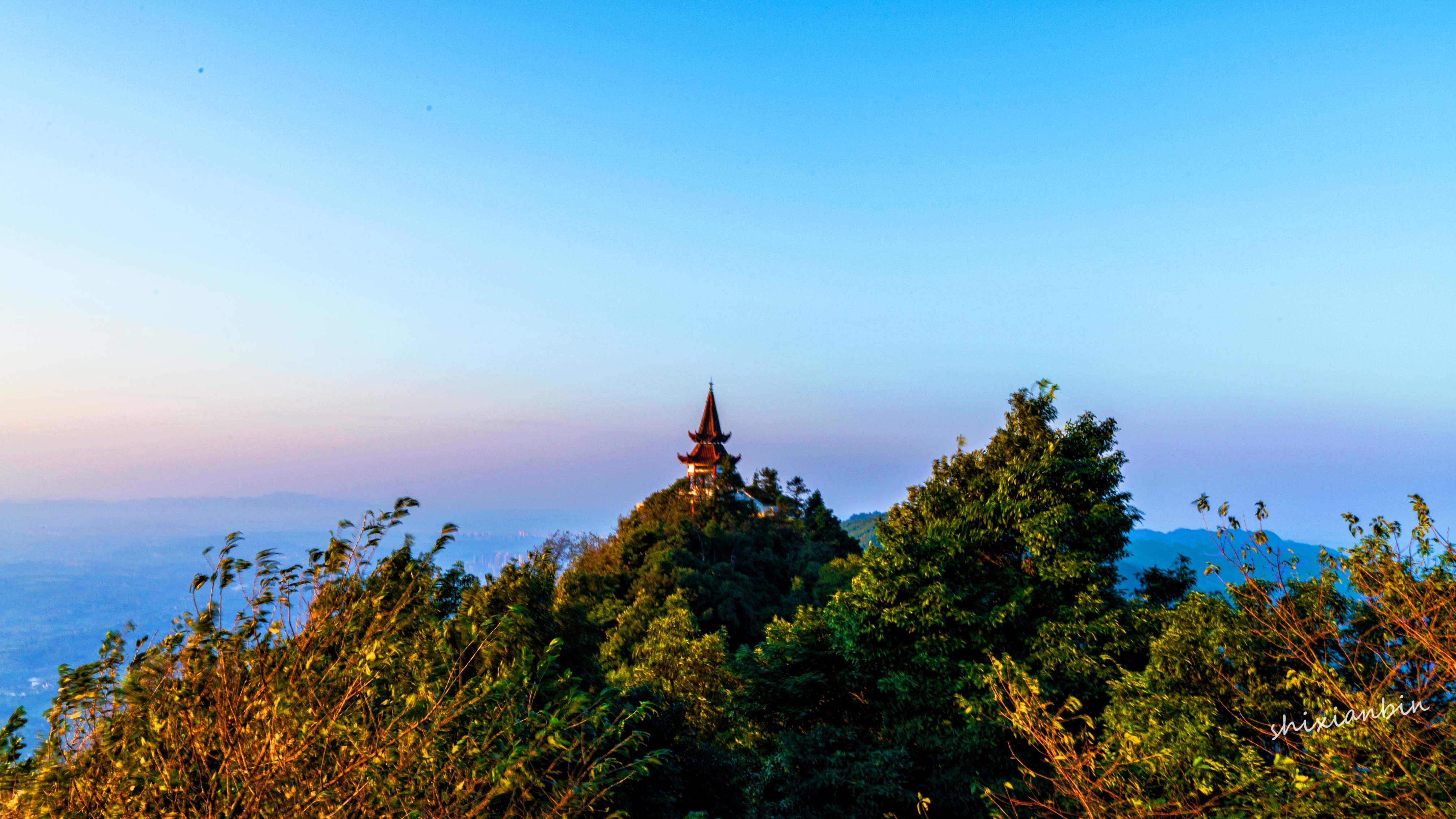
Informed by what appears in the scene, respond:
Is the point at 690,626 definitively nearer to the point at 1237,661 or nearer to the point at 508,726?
the point at 1237,661

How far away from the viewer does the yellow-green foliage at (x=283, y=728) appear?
148 inches

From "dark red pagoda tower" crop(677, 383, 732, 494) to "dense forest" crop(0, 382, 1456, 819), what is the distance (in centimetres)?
3184

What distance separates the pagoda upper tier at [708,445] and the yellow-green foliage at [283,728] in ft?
158

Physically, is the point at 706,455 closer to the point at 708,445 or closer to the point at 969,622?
the point at 708,445

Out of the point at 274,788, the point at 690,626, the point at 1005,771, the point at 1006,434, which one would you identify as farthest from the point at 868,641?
the point at 274,788

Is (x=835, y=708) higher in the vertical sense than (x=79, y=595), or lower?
higher

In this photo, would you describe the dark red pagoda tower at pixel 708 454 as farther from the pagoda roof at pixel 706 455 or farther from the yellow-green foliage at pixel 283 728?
the yellow-green foliage at pixel 283 728

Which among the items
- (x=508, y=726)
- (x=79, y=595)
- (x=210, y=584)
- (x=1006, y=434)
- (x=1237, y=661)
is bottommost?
(x=79, y=595)

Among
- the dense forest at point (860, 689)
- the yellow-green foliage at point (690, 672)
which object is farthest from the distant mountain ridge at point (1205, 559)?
the yellow-green foliage at point (690, 672)

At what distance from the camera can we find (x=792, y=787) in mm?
11195

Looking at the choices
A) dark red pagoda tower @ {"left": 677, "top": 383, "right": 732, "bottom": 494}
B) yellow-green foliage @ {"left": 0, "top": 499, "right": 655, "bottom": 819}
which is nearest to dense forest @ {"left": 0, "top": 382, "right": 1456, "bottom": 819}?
yellow-green foliage @ {"left": 0, "top": 499, "right": 655, "bottom": 819}

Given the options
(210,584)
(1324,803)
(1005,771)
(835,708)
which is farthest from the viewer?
(835,708)

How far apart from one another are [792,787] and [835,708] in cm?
412

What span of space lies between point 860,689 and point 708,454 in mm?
39623
